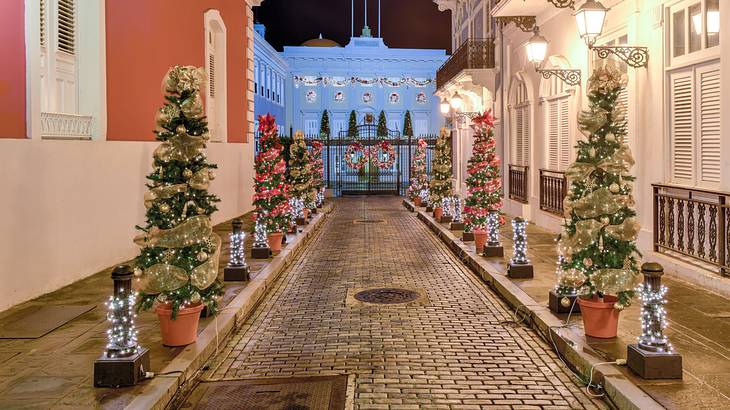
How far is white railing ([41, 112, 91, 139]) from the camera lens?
10.1m

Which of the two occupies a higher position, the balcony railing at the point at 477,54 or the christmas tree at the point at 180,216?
the balcony railing at the point at 477,54

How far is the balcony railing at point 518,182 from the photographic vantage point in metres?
18.8

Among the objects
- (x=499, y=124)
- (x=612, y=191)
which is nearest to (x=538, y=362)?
(x=612, y=191)

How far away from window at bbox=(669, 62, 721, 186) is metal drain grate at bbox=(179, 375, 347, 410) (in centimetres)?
639

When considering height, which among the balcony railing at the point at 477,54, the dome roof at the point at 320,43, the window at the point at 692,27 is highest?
the dome roof at the point at 320,43

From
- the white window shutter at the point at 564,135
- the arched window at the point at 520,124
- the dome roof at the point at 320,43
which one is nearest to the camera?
the white window shutter at the point at 564,135

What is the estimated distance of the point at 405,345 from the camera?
730 cm

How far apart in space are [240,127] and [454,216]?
778 centimetres

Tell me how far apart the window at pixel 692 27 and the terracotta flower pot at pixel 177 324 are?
7.67 meters

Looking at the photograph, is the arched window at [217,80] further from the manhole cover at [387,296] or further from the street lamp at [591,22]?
the street lamp at [591,22]

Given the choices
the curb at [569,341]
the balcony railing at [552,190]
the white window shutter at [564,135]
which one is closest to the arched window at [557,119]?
the white window shutter at [564,135]

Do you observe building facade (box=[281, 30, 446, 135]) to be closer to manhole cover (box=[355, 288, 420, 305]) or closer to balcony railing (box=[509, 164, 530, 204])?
balcony railing (box=[509, 164, 530, 204])

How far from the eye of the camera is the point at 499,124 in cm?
2173

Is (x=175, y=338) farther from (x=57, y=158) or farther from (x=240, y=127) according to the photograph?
(x=240, y=127)
